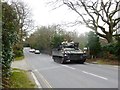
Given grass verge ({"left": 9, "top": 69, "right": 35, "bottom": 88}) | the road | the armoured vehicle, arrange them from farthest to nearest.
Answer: the armoured vehicle
the road
grass verge ({"left": 9, "top": 69, "right": 35, "bottom": 88})

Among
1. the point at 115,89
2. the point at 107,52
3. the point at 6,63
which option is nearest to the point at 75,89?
the point at 115,89

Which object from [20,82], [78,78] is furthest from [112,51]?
[20,82]

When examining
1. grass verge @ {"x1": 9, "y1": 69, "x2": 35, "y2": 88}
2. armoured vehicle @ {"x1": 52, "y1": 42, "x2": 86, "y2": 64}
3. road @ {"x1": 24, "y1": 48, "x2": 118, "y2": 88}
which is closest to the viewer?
grass verge @ {"x1": 9, "y1": 69, "x2": 35, "y2": 88}

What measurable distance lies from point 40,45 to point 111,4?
198 ft

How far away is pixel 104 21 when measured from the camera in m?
41.2

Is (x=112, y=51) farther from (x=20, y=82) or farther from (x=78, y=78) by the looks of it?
(x=20, y=82)

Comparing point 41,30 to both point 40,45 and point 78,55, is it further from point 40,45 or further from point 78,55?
point 78,55

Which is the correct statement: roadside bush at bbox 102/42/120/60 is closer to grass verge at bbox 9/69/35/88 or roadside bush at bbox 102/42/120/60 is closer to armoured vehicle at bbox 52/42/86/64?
armoured vehicle at bbox 52/42/86/64

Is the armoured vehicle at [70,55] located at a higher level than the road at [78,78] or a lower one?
higher

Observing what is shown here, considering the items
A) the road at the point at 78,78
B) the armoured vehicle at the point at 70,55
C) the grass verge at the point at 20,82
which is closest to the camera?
the grass verge at the point at 20,82

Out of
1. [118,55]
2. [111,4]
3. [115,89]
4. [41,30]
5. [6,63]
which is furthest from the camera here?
[41,30]

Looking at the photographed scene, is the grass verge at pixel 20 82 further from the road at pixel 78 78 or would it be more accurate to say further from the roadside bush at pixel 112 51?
the roadside bush at pixel 112 51

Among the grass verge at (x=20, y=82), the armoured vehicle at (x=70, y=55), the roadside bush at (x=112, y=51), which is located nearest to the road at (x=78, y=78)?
the grass verge at (x=20, y=82)

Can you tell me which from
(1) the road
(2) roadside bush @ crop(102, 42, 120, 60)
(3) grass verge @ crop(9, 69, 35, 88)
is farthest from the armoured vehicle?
(3) grass verge @ crop(9, 69, 35, 88)
